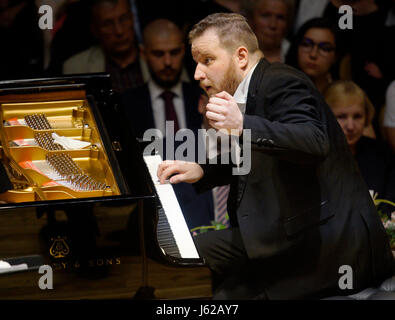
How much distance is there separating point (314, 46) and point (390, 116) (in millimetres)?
641

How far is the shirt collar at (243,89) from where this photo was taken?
2.41 metres

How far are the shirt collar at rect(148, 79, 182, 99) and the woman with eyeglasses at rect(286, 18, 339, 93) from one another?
72 cm

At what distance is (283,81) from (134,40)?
205 centimetres

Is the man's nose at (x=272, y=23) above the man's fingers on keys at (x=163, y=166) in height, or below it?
above

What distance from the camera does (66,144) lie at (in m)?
2.73

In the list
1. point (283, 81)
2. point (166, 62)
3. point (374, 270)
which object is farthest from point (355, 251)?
point (166, 62)

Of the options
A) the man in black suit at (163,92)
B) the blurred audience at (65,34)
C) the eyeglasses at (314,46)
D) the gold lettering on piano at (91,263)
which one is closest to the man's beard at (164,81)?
the man in black suit at (163,92)

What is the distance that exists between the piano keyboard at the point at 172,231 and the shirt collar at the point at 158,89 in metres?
1.40

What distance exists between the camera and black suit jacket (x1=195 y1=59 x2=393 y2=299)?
7.97 ft

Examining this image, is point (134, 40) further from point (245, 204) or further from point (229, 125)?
point (229, 125)

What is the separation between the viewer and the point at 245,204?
2.53 meters

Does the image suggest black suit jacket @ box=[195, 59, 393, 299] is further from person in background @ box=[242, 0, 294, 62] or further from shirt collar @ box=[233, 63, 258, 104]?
person in background @ box=[242, 0, 294, 62]

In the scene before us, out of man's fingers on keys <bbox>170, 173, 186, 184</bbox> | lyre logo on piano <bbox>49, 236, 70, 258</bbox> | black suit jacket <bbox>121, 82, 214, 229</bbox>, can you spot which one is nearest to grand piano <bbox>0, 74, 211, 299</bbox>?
lyre logo on piano <bbox>49, 236, 70, 258</bbox>

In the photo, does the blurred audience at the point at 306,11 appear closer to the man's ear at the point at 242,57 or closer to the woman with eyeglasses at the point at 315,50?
the woman with eyeglasses at the point at 315,50
